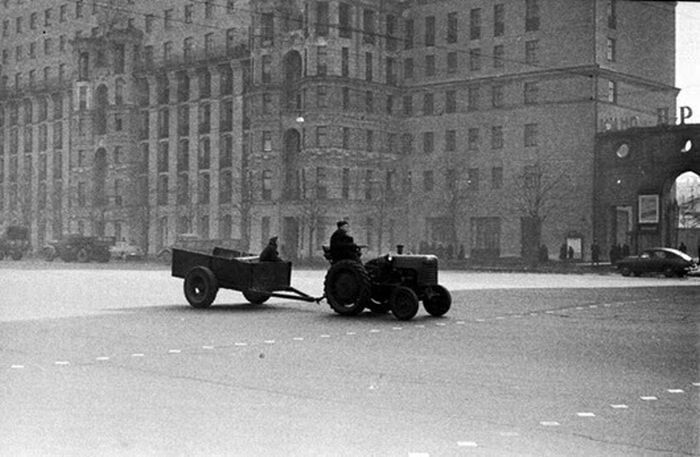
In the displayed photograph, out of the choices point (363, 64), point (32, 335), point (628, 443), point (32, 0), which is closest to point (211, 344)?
point (32, 335)

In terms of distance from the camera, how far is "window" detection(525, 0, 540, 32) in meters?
69.2

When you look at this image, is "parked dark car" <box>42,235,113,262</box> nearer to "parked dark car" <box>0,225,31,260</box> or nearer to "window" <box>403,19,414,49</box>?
"parked dark car" <box>0,225,31,260</box>

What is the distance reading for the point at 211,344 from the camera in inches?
559

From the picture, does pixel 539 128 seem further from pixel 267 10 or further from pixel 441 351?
pixel 441 351

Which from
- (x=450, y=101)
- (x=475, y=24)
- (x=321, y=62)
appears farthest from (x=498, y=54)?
(x=321, y=62)

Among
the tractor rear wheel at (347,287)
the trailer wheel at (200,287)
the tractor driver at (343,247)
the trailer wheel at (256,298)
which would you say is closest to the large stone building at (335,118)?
the trailer wheel at (256,298)

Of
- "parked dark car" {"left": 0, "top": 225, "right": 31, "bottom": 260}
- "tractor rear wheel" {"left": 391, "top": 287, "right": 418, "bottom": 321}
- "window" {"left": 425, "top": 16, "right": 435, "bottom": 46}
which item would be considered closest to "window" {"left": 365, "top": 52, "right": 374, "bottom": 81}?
"window" {"left": 425, "top": 16, "right": 435, "bottom": 46}

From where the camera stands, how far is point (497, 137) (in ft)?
246

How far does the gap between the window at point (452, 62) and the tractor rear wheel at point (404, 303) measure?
5935 centimetres

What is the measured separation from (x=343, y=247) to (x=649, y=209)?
43.0 metres

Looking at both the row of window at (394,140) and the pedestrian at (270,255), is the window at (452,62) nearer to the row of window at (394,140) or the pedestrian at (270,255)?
the row of window at (394,140)

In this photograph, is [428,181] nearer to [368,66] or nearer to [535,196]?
[368,66]

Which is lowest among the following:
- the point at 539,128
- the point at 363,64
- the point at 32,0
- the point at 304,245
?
the point at 304,245

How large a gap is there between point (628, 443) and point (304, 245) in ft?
229
